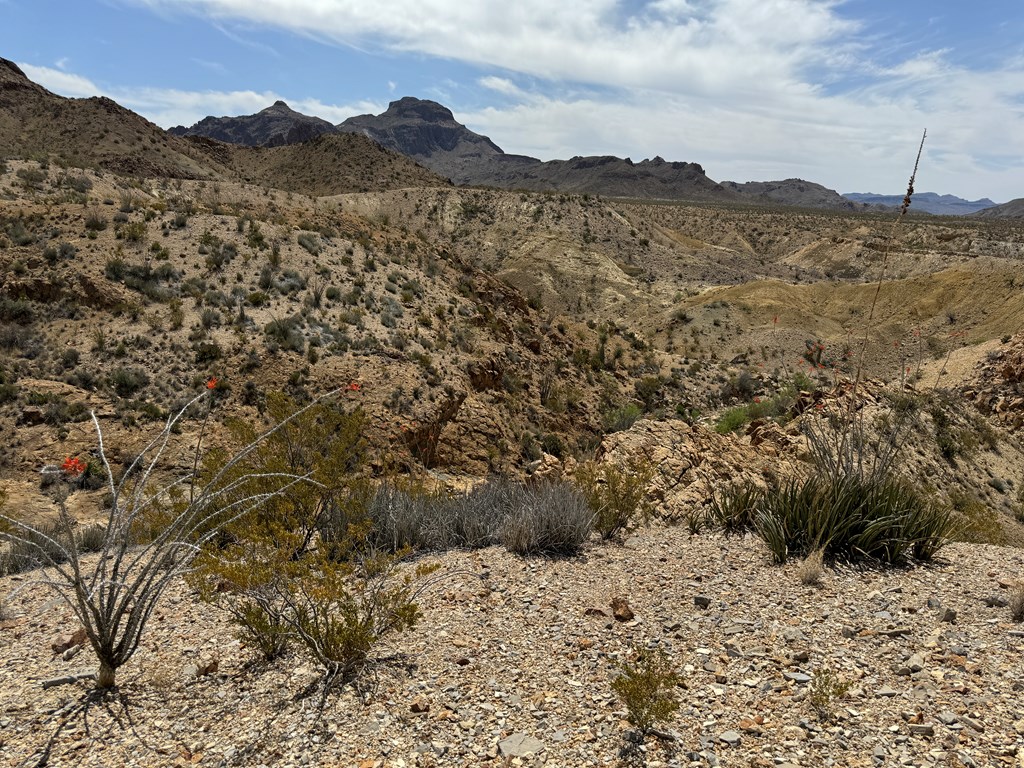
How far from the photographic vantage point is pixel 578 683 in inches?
145

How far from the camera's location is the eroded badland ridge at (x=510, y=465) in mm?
3273

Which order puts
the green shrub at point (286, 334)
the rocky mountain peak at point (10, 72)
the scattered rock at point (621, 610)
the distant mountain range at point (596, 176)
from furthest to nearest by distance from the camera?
the distant mountain range at point (596, 176) → the rocky mountain peak at point (10, 72) → the green shrub at point (286, 334) → the scattered rock at point (621, 610)

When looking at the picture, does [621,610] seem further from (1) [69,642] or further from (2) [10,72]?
(2) [10,72]

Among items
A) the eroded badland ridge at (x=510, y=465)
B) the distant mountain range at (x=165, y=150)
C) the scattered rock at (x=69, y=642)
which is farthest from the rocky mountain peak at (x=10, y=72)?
the scattered rock at (x=69, y=642)

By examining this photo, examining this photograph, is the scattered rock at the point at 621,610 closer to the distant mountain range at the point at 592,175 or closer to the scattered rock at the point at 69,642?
the scattered rock at the point at 69,642

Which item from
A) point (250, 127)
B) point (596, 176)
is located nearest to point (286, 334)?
point (596, 176)

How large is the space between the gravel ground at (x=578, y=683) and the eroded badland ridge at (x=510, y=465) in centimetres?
2

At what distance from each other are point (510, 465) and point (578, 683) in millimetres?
9550

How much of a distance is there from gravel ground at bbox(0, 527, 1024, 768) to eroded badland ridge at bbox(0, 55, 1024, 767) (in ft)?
0.07

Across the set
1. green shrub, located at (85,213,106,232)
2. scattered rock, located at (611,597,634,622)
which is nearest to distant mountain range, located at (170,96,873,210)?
green shrub, located at (85,213,106,232)

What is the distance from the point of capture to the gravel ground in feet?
10.1

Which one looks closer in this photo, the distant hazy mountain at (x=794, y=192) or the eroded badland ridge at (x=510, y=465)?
the eroded badland ridge at (x=510, y=465)

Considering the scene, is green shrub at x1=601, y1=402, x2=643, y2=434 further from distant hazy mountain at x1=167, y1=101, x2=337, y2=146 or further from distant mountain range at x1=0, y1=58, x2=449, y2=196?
distant hazy mountain at x1=167, y1=101, x2=337, y2=146

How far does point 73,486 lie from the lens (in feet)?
32.5
